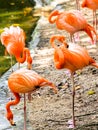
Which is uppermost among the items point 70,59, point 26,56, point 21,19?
point 70,59

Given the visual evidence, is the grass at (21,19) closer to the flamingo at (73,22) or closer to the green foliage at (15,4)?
the green foliage at (15,4)

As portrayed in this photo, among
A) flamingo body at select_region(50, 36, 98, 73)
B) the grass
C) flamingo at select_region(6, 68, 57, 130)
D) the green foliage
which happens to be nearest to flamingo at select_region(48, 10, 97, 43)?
flamingo body at select_region(50, 36, 98, 73)

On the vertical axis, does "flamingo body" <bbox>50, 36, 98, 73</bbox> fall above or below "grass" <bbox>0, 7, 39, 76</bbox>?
above

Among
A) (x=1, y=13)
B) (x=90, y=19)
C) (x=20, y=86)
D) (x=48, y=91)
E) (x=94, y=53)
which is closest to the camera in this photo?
(x=20, y=86)

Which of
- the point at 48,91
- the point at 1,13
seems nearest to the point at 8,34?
the point at 48,91

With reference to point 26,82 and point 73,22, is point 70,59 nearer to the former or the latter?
point 26,82

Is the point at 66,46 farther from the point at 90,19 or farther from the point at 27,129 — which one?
the point at 90,19

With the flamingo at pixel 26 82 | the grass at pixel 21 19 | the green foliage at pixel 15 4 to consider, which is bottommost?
the grass at pixel 21 19

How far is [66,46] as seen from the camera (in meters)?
Result: 4.94

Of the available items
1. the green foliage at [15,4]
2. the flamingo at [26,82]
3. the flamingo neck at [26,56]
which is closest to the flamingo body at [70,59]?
the flamingo at [26,82]

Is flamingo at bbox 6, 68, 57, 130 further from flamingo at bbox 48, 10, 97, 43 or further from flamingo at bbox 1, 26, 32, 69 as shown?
flamingo at bbox 48, 10, 97, 43

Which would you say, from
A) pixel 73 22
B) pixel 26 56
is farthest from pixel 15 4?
pixel 26 56

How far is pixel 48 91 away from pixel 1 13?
502 cm

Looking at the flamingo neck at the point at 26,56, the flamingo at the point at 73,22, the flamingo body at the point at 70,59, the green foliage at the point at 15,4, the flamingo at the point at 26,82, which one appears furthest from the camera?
the green foliage at the point at 15,4
